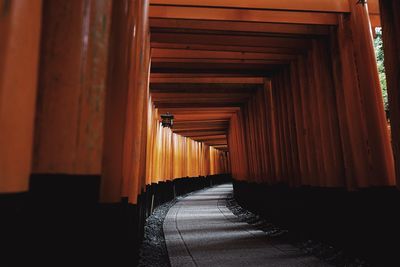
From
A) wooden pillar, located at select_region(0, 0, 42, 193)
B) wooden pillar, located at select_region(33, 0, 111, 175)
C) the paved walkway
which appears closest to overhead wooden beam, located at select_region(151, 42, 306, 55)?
the paved walkway

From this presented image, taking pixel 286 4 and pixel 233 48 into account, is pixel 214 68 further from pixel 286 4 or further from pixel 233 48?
pixel 286 4

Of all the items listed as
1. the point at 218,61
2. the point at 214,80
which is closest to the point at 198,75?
the point at 214,80

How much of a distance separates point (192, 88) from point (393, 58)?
233 inches

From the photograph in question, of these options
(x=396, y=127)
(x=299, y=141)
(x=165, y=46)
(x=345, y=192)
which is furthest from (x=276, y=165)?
(x=396, y=127)

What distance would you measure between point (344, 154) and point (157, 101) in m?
6.55

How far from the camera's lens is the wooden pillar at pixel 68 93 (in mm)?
1208

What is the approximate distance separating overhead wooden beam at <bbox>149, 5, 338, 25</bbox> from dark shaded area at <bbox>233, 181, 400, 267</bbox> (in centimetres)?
283

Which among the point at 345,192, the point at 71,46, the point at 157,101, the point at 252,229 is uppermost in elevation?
the point at 157,101

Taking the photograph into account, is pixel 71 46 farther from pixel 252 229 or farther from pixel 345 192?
pixel 252 229

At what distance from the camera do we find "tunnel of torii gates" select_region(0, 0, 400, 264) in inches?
46.3

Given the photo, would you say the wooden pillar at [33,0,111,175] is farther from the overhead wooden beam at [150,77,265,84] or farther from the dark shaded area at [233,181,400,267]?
the overhead wooden beam at [150,77,265,84]

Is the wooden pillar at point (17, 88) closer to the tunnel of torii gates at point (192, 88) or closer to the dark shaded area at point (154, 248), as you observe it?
the tunnel of torii gates at point (192, 88)

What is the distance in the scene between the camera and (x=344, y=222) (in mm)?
4738

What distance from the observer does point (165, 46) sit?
20.4ft
